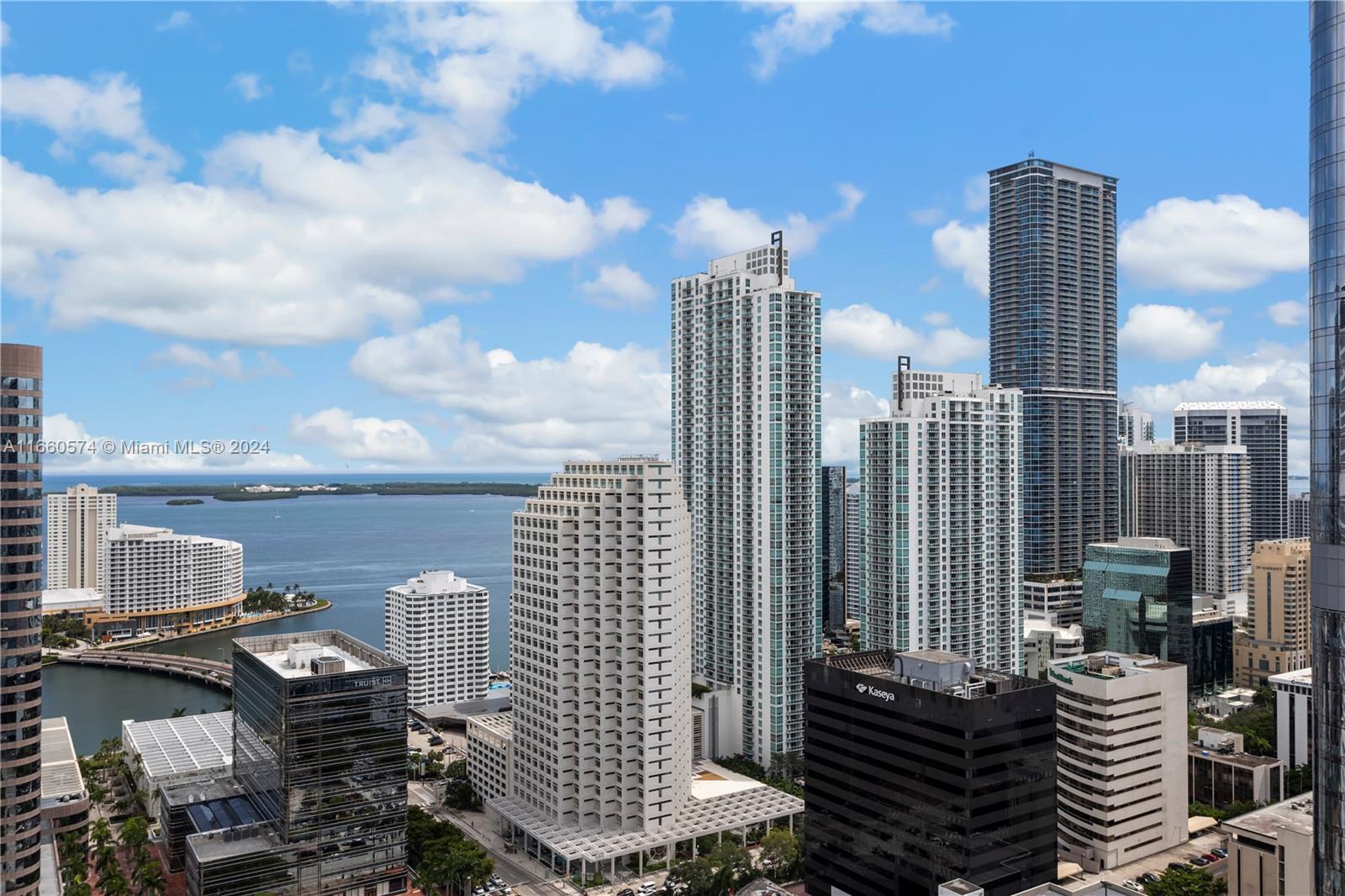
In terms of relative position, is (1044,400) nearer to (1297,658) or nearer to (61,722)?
(1297,658)

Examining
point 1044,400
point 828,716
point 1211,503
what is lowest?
point 828,716

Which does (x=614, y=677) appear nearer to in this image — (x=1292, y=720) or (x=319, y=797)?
(x=319, y=797)

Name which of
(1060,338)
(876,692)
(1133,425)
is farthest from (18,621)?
(1133,425)

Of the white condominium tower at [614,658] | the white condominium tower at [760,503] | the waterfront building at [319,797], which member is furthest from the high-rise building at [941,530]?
the waterfront building at [319,797]

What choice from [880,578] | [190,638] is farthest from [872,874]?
[190,638]

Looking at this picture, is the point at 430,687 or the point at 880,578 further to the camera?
the point at 430,687

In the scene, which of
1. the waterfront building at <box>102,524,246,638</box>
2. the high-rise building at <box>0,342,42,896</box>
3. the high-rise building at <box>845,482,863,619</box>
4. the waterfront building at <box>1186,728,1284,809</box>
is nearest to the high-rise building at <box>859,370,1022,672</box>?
the waterfront building at <box>1186,728,1284,809</box>
